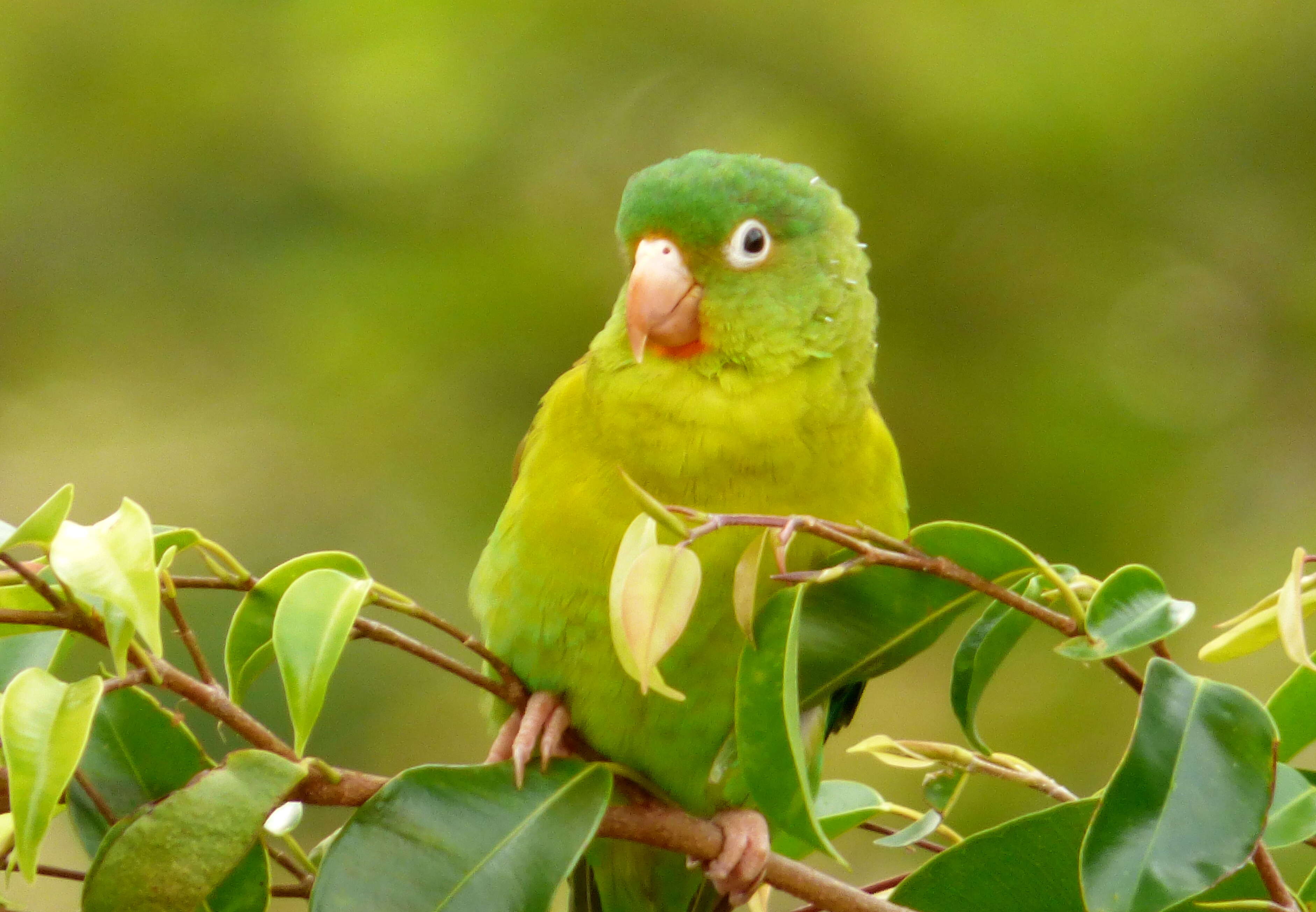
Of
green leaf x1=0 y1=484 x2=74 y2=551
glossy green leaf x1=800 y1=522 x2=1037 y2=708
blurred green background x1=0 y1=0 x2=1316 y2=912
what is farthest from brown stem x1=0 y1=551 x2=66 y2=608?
blurred green background x1=0 y1=0 x2=1316 y2=912

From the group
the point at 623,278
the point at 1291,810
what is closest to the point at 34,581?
the point at 1291,810

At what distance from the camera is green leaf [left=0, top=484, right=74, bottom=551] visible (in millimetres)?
596

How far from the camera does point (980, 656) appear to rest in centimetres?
75

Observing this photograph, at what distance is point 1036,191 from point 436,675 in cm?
160

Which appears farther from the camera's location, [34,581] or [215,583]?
[215,583]

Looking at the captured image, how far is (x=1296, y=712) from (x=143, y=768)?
0.64m

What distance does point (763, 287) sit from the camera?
113 cm

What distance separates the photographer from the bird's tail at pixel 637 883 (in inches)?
46.8

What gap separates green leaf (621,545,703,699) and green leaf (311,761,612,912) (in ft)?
0.47

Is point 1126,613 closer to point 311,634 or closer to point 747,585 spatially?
point 747,585

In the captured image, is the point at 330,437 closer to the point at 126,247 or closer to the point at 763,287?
the point at 126,247

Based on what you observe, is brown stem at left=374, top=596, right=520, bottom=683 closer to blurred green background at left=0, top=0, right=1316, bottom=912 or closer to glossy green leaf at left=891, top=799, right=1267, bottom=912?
glossy green leaf at left=891, top=799, right=1267, bottom=912

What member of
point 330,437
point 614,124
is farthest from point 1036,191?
point 330,437

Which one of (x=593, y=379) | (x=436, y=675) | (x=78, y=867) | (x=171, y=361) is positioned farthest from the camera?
(x=171, y=361)
